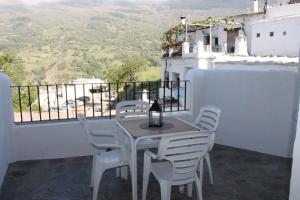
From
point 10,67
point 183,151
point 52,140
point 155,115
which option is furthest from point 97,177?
point 10,67

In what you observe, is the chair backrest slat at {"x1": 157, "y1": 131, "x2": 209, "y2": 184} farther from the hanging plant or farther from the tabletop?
the hanging plant

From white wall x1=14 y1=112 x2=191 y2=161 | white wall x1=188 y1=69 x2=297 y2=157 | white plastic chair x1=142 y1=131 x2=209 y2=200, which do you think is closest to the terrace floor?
white wall x1=14 y1=112 x2=191 y2=161

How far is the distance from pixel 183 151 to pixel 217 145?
2.45 m

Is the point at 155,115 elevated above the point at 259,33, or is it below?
below

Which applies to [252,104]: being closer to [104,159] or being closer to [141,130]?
[141,130]

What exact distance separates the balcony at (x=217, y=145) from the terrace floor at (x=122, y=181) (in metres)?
0.01

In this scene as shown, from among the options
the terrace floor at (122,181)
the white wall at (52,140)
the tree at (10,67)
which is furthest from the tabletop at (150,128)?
the tree at (10,67)

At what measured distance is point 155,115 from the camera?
3.06m

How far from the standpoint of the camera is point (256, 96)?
4273 millimetres

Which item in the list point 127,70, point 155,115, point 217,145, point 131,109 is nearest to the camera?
point 155,115

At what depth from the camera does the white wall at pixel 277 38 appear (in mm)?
11148

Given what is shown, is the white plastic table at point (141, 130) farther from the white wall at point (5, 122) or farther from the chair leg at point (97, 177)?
the white wall at point (5, 122)

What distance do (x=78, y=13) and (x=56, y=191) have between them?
3524 cm

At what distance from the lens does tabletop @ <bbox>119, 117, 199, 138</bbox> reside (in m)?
2.76
